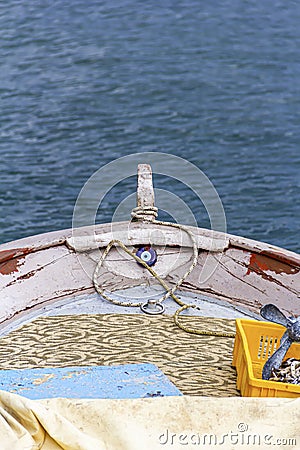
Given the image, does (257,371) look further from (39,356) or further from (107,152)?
(107,152)

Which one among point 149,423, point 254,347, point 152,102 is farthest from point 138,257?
point 152,102

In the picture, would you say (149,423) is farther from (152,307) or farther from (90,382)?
(152,307)

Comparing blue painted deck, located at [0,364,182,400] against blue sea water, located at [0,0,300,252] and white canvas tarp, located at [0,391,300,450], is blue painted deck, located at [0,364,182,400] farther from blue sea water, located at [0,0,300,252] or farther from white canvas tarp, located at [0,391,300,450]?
blue sea water, located at [0,0,300,252]

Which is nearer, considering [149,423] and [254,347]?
[149,423]

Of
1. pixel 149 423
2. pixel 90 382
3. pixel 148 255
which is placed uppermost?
pixel 148 255

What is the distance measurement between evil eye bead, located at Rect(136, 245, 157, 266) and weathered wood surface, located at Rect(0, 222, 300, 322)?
0.03 metres

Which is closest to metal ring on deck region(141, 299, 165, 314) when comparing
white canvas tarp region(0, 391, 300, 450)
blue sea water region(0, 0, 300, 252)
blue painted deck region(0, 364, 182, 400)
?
blue painted deck region(0, 364, 182, 400)

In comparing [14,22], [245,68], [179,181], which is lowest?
[179,181]

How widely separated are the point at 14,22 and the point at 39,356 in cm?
840

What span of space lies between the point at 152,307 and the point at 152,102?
5718 mm

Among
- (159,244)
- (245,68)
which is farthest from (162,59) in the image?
(159,244)

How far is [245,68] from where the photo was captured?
10094mm

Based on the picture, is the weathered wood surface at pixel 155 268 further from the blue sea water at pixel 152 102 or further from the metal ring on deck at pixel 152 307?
the blue sea water at pixel 152 102

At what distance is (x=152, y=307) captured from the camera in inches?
156
